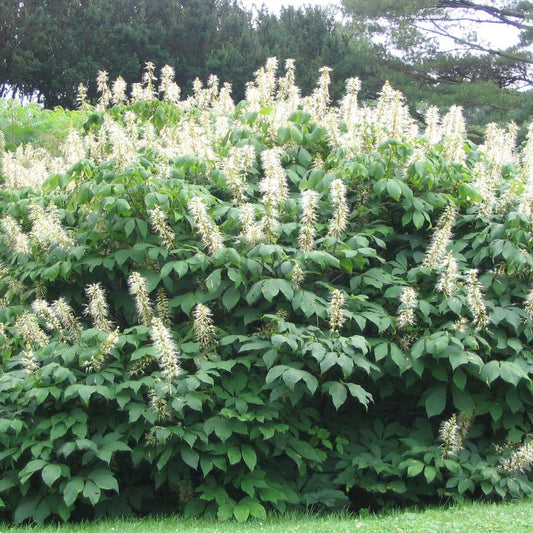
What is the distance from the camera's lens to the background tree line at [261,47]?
73.4 feet

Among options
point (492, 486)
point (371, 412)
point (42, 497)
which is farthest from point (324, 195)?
point (42, 497)

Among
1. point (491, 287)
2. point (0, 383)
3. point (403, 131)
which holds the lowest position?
point (0, 383)

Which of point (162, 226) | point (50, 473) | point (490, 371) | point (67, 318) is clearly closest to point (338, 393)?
point (490, 371)

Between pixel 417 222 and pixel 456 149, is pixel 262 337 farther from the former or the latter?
pixel 456 149

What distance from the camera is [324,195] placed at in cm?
620

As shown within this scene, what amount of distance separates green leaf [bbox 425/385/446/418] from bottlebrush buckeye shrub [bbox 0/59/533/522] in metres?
0.02

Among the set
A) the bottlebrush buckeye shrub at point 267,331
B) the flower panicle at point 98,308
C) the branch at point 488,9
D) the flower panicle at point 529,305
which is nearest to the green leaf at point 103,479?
the bottlebrush buckeye shrub at point 267,331

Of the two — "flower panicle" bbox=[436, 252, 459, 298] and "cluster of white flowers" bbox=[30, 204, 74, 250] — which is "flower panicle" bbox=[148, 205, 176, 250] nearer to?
"cluster of white flowers" bbox=[30, 204, 74, 250]

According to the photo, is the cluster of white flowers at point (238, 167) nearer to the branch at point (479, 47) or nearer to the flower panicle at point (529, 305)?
the flower panicle at point (529, 305)

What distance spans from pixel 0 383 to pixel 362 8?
78.1 feet

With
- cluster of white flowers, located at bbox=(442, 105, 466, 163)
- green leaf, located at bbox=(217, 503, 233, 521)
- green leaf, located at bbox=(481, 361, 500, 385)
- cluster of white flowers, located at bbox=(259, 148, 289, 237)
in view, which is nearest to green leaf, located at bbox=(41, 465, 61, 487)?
green leaf, located at bbox=(217, 503, 233, 521)

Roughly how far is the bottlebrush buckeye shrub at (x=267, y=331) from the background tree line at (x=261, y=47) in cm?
1652

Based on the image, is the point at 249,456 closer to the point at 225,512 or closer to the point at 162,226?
the point at 225,512

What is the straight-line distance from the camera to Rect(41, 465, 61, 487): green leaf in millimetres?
4574
